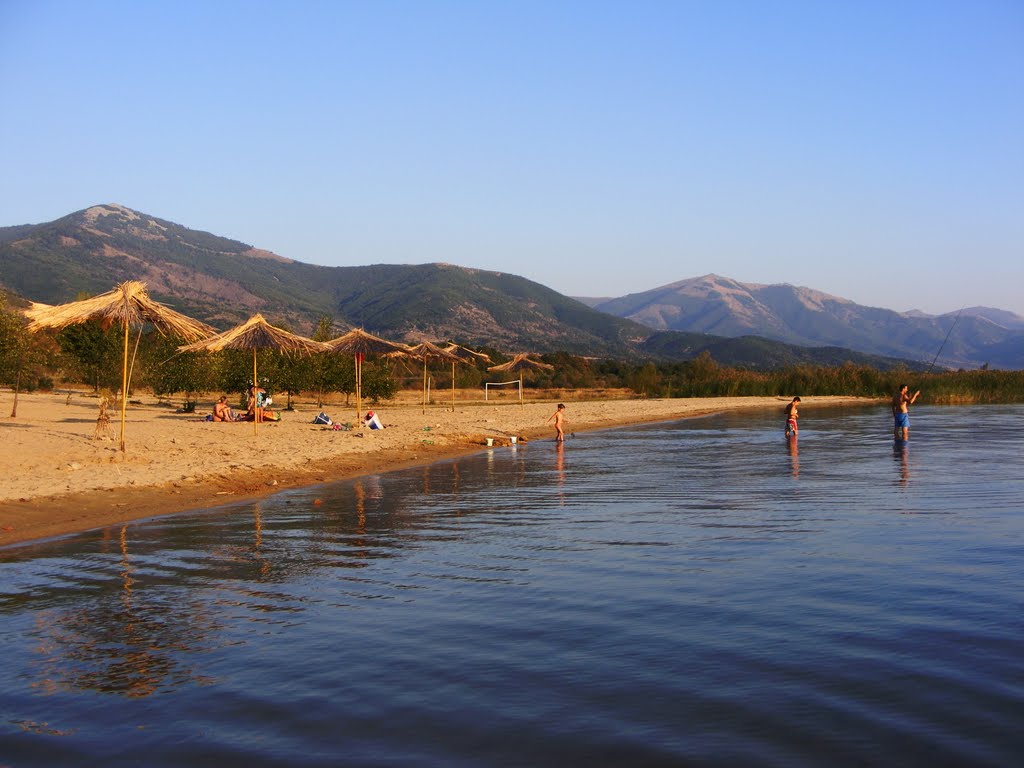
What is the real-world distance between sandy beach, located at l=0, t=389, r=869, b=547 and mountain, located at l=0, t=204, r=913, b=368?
8419 centimetres

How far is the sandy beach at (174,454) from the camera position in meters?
12.6

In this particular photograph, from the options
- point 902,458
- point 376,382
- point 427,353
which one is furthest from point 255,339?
point 902,458

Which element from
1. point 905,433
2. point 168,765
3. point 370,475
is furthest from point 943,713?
point 905,433

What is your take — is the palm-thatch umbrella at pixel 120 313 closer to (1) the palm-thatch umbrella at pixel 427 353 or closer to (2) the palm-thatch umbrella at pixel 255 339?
(2) the palm-thatch umbrella at pixel 255 339

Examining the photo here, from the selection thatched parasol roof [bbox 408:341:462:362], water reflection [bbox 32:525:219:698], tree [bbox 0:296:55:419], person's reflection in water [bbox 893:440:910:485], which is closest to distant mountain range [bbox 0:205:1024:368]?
thatched parasol roof [bbox 408:341:462:362]

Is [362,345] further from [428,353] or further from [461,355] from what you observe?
[461,355]

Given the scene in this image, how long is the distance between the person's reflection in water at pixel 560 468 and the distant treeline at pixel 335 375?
1224 centimetres

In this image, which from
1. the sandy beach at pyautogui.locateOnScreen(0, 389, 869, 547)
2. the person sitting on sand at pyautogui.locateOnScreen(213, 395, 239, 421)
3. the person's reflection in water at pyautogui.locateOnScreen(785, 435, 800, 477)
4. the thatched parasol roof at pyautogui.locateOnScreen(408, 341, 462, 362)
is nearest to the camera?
the sandy beach at pyautogui.locateOnScreen(0, 389, 869, 547)

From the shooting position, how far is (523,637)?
712 centimetres

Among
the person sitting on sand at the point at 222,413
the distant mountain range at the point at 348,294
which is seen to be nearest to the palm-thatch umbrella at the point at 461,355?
the person sitting on sand at the point at 222,413

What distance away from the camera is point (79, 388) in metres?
47.4

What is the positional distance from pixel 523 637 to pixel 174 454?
1246 cm

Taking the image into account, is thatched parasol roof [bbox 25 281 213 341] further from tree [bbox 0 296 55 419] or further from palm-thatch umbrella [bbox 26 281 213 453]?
tree [bbox 0 296 55 419]

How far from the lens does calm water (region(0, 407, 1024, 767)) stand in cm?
523
